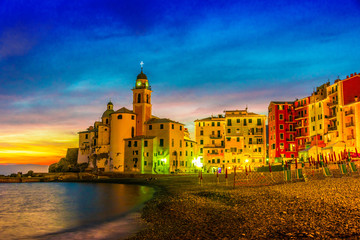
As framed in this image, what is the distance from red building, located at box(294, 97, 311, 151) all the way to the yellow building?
11.8 metres

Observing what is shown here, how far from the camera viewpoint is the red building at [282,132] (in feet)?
254

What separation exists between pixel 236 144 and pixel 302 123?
1864 cm

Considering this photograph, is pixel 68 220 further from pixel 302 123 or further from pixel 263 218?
pixel 302 123

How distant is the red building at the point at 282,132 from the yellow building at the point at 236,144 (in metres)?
6.52

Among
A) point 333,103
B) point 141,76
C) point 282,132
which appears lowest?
point 282,132

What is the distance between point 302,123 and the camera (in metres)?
75.3

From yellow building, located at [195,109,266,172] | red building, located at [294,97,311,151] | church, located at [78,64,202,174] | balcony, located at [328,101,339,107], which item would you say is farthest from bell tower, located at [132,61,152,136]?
balcony, located at [328,101,339,107]

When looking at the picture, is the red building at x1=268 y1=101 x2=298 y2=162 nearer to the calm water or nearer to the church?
the church

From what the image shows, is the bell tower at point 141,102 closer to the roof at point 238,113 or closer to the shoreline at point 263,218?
the roof at point 238,113

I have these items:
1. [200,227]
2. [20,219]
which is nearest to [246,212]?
[200,227]

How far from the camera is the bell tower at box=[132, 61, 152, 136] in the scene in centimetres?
8321

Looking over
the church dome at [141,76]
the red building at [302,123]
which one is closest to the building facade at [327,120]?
the red building at [302,123]

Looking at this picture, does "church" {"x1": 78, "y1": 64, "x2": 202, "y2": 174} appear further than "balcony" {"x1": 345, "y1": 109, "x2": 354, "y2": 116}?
Yes

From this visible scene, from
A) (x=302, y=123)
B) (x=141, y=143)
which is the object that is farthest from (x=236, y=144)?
(x=141, y=143)
